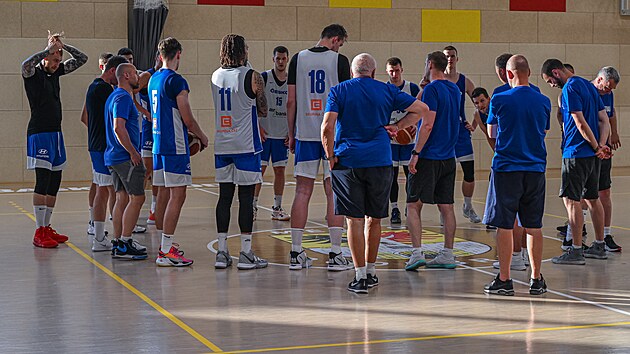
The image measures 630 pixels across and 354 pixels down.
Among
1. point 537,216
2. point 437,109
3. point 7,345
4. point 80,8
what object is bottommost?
point 7,345

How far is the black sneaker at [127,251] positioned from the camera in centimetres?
900

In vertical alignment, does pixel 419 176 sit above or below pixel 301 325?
above

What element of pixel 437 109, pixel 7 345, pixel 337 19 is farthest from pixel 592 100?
pixel 337 19

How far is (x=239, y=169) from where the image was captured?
8.23 meters

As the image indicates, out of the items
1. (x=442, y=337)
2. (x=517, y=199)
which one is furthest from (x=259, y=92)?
(x=442, y=337)

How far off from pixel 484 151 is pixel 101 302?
543 inches

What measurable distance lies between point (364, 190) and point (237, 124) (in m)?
1.47

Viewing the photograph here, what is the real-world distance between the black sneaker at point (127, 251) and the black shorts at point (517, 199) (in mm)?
3552

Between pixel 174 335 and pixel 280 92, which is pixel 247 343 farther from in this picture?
pixel 280 92

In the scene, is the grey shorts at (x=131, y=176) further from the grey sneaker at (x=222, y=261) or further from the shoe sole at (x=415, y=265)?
the shoe sole at (x=415, y=265)

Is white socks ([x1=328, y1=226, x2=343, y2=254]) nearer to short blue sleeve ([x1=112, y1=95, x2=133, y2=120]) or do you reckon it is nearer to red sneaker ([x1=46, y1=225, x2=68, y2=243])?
short blue sleeve ([x1=112, y1=95, x2=133, y2=120])

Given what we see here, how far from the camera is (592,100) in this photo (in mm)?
8695

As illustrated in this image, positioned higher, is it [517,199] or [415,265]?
[517,199]

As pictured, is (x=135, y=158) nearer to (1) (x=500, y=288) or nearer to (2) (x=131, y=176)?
(2) (x=131, y=176)
